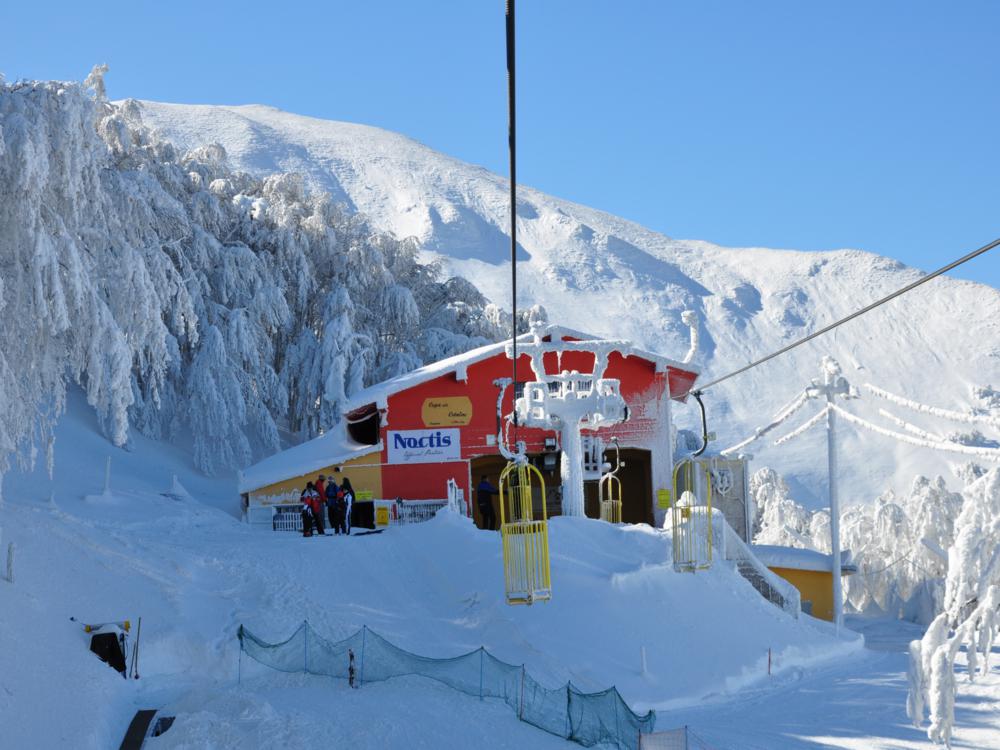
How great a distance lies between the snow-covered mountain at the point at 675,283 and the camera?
108438 millimetres

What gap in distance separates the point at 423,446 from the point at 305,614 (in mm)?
12814

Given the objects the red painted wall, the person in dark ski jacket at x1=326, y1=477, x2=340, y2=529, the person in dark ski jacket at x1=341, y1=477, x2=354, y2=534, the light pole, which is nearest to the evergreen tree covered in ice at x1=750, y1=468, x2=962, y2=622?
the light pole

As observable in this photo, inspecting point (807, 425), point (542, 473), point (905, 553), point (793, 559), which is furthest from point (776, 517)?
point (807, 425)

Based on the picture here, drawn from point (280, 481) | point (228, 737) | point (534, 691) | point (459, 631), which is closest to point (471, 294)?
point (280, 481)

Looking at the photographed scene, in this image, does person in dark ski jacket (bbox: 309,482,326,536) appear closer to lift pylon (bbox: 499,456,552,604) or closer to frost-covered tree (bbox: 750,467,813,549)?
lift pylon (bbox: 499,456,552,604)

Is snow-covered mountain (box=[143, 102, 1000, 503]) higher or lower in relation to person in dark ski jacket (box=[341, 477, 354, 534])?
higher

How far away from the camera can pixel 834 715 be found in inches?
733

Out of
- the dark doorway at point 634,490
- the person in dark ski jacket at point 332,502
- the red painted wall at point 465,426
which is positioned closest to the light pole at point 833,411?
the dark doorway at point 634,490

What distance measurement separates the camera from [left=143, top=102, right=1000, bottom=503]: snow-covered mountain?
108 m

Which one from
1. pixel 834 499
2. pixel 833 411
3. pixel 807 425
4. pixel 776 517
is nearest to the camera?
pixel 833 411

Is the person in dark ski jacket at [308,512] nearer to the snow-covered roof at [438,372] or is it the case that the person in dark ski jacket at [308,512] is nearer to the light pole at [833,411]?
the snow-covered roof at [438,372]

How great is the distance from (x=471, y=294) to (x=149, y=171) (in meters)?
16.3

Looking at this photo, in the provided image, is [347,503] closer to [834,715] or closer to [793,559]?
[834,715]

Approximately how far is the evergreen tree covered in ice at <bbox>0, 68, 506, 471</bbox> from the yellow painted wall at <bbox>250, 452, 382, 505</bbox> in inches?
146
